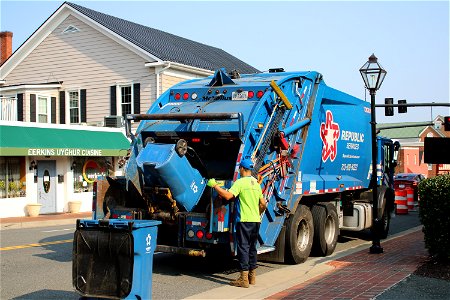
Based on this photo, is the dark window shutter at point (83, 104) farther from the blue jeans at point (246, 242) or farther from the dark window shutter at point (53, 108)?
the blue jeans at point (246, 242)

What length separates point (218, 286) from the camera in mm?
8734

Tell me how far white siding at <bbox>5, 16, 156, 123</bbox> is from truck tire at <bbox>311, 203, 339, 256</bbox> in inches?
614

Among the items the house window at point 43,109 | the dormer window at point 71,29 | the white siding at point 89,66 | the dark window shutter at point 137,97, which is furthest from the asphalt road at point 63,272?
the dormer window at point 71,29

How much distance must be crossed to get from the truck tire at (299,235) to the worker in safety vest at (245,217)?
1.68 meters

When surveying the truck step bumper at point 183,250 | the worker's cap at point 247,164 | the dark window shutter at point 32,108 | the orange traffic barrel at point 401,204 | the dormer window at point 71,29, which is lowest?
the orange traffic barrel at point 401,204

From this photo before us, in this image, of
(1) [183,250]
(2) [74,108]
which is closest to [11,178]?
(2) [74,108]

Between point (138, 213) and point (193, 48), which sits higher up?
point (193, 48)

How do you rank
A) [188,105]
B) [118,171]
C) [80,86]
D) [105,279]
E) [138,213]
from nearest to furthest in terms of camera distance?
1. [105,279]
2. [138,213]
3. [188,105]
4. [118,171]
5. [80,86]

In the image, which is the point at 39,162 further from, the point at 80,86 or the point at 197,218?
the point at 197,218

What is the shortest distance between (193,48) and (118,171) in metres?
9.19

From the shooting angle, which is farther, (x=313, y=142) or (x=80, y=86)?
(x=80, y=86)

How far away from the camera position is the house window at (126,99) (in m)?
27.3

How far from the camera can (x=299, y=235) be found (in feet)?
34.9

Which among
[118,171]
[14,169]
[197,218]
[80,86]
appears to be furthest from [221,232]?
[80,86]
